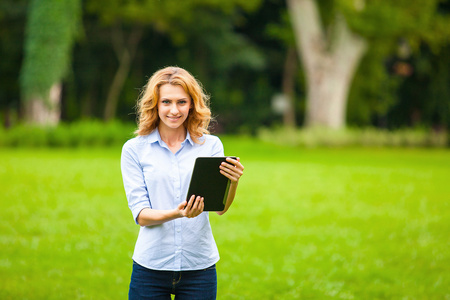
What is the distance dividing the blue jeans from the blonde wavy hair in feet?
2.33

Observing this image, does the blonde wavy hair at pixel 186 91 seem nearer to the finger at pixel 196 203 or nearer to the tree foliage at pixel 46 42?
the finger at pixel 196 203

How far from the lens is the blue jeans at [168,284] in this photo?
2.79m

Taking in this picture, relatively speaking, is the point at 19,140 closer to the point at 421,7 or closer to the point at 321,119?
the point at 321,119

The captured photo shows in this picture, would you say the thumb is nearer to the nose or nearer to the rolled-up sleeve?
the rolled-up sleeve

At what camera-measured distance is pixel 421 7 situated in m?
22.9

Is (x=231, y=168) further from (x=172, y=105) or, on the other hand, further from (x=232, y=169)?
(x=172, y=105)

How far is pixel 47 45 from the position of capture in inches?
836

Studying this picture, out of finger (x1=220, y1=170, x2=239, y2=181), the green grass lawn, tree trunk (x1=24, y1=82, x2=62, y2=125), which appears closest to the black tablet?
finger (x1=220, y1=170, x2=239, y2=181)

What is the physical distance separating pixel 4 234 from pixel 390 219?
609 centimetres

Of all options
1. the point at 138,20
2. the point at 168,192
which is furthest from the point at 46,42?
the point at 168,192

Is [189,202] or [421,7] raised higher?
[421,7]

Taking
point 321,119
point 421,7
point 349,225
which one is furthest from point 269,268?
point 421,7

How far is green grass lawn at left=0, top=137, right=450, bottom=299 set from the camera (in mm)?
5562

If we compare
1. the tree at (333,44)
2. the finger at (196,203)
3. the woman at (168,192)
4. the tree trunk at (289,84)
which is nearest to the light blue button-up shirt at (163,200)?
the woman at (168,192)
